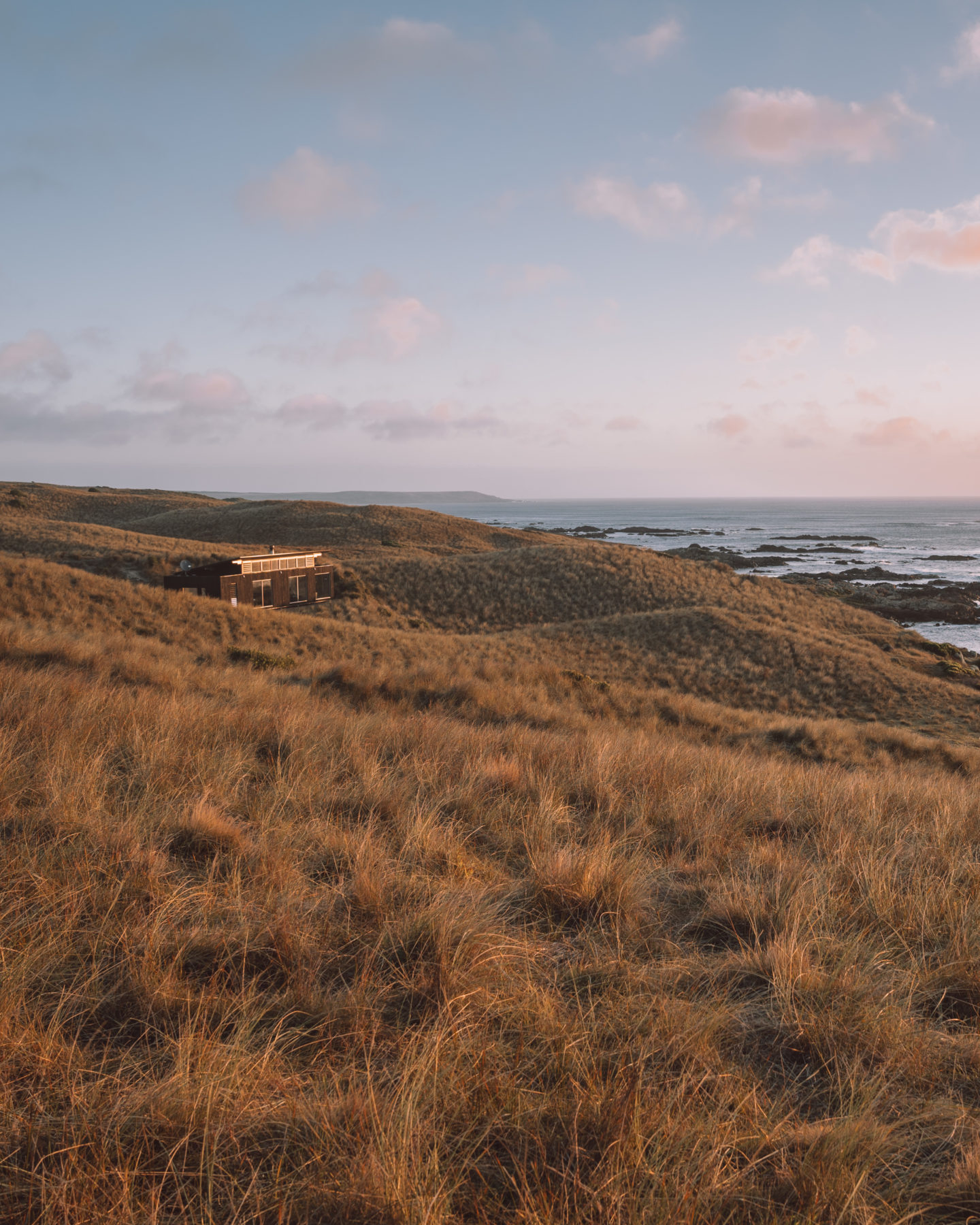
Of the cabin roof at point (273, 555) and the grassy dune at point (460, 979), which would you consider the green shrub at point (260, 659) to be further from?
the cabin roof at point (273, 555)

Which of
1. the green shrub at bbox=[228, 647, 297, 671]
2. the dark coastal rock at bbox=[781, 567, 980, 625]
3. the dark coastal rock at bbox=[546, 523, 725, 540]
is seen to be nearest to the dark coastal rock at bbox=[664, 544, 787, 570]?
the dark coastal rock at bbox=[781, 567, 980, 625]

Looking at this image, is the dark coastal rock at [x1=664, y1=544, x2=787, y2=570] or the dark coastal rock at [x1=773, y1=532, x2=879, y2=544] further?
the dark coastal rock at [x1=773, y1=532, x2=879, y2=544]

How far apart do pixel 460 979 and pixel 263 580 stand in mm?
36784

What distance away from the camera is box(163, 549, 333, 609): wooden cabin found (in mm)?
34406

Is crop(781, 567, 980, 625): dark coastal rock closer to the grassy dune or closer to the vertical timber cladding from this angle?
the vertical timber cladding

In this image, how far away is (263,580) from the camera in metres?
37.2

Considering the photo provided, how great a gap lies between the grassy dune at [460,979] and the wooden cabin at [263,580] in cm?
2841

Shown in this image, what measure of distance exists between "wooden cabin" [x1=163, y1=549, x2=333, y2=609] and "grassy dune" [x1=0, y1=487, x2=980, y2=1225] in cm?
2841

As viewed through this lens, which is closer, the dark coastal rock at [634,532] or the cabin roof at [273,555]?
the cabin roof at [273,555]

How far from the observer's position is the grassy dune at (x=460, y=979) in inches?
76.7

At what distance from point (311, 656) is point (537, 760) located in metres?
16.5

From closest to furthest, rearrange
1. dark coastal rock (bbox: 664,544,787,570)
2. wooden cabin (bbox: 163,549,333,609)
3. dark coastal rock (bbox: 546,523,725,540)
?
wooden cabin (bbox: 163,549,333,609)
dark coastal rock (bbox: 664,544,787,570)
dark coastal rock (bbox: 546,523,725,540)

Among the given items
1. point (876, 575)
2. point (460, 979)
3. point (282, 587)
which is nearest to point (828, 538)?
point (876, 575)

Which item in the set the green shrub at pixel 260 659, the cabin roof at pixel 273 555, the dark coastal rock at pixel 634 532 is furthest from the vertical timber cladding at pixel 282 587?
the dark coastal rock at pixel 634 532
